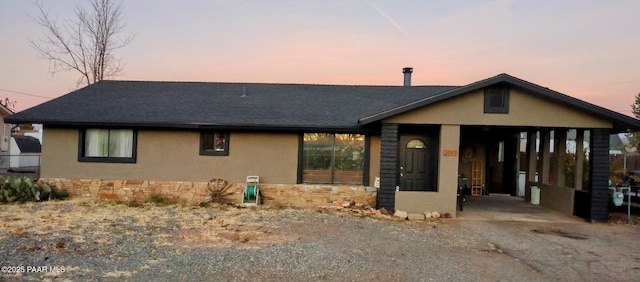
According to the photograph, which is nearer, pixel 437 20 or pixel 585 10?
pixel 585 10

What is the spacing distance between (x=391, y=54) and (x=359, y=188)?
8.44 meters

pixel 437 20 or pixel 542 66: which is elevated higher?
pixel 437 20

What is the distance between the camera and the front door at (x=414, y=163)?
12.2 m

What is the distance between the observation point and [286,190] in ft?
39.0

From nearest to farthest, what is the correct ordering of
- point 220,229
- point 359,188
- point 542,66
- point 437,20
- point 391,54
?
point 220,229
point 359,188
point 437,20
point 542,66
point 391,54

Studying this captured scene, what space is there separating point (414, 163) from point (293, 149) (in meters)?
3.45

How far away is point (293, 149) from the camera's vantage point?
1195 centimetres

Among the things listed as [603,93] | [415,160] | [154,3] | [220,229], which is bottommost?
[220,229]

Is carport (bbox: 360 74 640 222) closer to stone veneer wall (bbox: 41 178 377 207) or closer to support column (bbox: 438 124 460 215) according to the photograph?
support column (bbox: 438 124 460 215)

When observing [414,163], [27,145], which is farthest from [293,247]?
[27,145]

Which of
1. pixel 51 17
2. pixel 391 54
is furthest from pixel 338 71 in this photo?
pixel 51 17

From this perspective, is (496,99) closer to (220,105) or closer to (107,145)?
(220,105)

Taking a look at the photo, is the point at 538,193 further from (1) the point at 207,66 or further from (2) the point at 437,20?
(1) the point at 207,66

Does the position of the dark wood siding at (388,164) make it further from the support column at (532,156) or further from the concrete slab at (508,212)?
the support column at (532,156)
